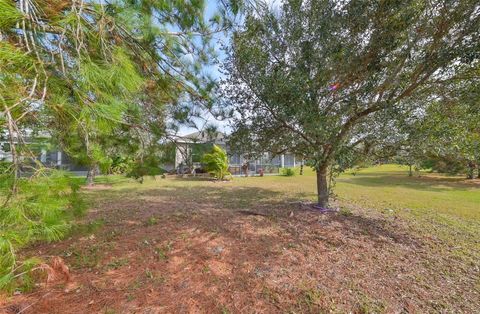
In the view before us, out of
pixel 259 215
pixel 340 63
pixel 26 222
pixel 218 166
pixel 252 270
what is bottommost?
pixel 252 270

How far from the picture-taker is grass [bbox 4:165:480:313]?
2564 millimetres

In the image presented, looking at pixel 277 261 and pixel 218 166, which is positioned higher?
pixel 218 166

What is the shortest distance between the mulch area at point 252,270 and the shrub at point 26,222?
142 centimetres

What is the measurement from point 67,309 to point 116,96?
218cm

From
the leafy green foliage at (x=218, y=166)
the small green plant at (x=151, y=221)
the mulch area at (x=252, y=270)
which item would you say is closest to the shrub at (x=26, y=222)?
the mulch area at (x=252, y=270)

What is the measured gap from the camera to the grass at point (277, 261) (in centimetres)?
256

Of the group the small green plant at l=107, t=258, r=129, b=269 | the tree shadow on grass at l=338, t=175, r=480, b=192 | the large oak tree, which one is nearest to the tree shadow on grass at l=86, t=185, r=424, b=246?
the large oak tree

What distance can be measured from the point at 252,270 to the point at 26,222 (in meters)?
2.51

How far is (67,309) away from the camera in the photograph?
234 cm

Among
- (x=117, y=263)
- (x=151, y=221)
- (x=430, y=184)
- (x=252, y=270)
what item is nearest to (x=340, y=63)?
(x=252, y=270)

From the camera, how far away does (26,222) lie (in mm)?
1245

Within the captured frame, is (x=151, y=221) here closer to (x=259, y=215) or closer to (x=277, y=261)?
(x=259, y=215)

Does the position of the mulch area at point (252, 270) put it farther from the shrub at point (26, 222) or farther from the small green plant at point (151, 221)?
the shrub at point (26, 222)

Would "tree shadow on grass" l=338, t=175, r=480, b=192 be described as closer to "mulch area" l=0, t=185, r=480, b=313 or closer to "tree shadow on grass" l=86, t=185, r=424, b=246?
"tree shadow on grass" l=86, t=185, r=424, b=246
